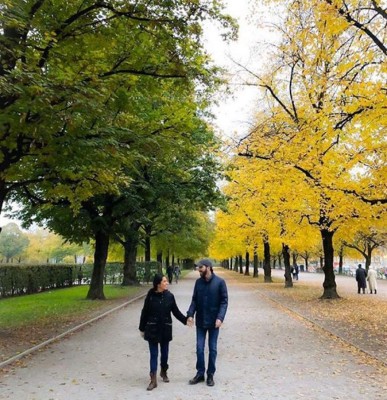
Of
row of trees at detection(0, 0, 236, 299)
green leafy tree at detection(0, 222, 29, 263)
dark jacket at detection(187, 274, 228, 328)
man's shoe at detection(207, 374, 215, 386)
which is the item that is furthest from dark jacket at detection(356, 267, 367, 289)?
green leafy tree at detection(0, 222, 29, 263)

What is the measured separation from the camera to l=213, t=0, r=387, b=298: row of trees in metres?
9.84

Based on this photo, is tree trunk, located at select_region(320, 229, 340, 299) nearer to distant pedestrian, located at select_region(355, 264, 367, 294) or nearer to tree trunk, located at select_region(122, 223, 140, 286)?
distant pedestrian, located at select_region(355, 264, 367, 294)

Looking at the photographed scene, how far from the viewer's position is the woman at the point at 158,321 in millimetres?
6629

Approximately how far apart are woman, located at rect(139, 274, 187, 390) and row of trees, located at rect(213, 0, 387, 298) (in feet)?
19.4

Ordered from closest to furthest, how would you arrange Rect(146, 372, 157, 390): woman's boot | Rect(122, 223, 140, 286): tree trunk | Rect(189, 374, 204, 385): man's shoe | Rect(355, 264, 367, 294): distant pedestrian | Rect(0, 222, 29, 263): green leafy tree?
Rect(146, 372, 157, 390): woman's boot < Rect(189, 374, 204, 385): man's shoe < Rect(355, 264, 367, 294): distant pedestrian < Rect(122, 223, 140, 286): tree trunk < Rect(0, 222, 29, 263): green leafy tree

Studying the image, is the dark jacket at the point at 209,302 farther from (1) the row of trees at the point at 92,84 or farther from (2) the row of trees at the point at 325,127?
(2) the row of trees at the point at 325,127

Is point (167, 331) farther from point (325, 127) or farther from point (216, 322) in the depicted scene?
point (325, 127)

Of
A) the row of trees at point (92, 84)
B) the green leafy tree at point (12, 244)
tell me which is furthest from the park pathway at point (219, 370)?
the green leafy tree at point (12, 244)

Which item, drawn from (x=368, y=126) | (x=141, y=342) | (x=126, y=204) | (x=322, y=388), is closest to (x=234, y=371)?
(x=322, y=388)

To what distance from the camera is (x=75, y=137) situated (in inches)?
382

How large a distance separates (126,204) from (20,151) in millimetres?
10134

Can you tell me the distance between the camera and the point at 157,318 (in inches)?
264

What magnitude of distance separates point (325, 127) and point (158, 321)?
7448mm

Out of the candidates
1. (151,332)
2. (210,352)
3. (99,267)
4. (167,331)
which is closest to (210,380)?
(210,352)
